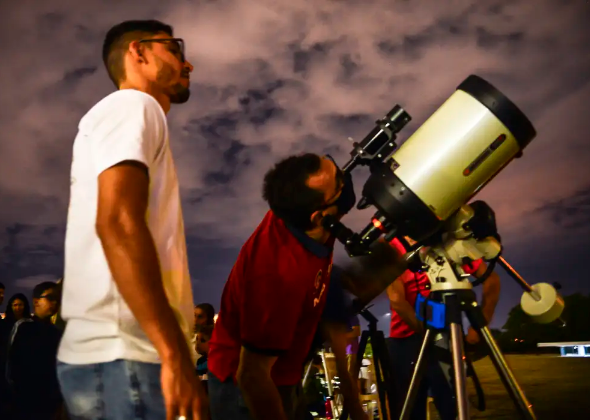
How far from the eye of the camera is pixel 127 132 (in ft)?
3.14

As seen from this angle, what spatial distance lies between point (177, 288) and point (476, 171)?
1.19m

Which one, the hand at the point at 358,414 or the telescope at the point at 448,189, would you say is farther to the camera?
the hand at the point at 358,414

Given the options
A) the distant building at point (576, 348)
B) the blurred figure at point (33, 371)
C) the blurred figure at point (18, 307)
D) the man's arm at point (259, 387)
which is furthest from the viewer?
the distant building at point (576, 348)

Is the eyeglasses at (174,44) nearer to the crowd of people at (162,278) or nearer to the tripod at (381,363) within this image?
the crowd of people at (162,278)

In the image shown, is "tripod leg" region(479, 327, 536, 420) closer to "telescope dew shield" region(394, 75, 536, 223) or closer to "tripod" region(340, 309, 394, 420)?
"telescope dew shield" region(394, 75, 536, 223)

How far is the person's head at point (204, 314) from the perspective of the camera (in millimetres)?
4445

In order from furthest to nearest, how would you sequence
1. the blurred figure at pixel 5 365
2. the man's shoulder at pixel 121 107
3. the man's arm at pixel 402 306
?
the blurred figure at pixel 5 365 → the man's arm at pixel 402 306 → the man's shoulder at pixel 121 107

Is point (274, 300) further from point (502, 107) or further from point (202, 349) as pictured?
point (202, 349)

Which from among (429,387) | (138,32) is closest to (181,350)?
(138,32)

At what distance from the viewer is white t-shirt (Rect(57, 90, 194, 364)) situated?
36.5 inches

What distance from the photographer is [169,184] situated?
3.52ft

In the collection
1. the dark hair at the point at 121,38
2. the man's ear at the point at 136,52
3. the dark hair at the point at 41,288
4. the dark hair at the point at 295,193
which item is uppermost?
the dark hair at the point at 41,288

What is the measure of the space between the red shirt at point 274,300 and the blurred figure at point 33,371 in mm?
2271

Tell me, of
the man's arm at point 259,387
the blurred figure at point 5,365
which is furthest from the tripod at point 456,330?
the blurred figure at point 5,365
